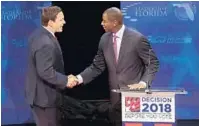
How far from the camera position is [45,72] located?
394 cm

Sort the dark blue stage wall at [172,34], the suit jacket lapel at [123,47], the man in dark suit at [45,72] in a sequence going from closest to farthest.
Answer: the man in dark suit at [45,72] < the suit jacket lapel at [123,47] < the dark blue stage wall at [172,34]

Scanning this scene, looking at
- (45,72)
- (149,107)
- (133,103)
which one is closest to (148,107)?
(149,107)

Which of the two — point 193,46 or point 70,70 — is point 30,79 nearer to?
point 70,70

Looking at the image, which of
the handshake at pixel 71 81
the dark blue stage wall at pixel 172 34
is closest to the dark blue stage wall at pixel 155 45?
the dark blue stage wall at pixel 172 34

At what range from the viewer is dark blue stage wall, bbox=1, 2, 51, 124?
5.71 m

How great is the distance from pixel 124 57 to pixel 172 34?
1901 mm

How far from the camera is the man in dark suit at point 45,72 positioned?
13.0ft

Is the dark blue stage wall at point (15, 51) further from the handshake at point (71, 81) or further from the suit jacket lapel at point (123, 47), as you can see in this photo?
the suit jacket lapel at point (123, 47)

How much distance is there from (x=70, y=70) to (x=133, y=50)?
1893 millimetres

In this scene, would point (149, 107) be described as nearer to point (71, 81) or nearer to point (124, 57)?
point (124, 57)

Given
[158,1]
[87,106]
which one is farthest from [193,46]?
[87,106]

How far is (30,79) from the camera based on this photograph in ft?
13.3

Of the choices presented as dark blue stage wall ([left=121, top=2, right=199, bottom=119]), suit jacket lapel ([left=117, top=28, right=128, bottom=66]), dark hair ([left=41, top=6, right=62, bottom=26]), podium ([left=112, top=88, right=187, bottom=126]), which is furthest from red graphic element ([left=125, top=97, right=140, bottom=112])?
dark blue stage wall ([left=121, top=2, right=199, bottom=119])

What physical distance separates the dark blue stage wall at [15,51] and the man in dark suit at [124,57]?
70.1 inches
